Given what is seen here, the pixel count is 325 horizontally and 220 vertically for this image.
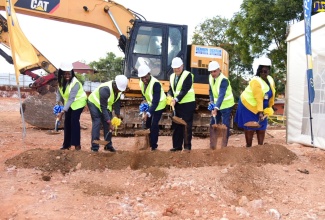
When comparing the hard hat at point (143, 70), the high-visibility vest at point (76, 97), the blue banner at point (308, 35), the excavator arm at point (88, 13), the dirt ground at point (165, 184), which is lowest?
the dirt ground at point (165, 184)

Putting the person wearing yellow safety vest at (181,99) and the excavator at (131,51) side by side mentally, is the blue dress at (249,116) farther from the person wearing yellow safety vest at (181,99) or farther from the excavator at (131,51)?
the excavator at (131,51)

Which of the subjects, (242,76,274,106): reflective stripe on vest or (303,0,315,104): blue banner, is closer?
(242,76,274,106): reflective stripe on vest

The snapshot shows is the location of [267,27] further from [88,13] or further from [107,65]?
[107,65]

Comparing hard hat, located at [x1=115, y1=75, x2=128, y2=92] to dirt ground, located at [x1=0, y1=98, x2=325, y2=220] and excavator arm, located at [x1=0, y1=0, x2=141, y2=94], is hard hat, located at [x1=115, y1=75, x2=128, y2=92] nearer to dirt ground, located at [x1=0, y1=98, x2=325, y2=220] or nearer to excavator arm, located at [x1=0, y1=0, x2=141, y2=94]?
dirt ground, located at [x1=0, y1=98, x2=325, y2=220]

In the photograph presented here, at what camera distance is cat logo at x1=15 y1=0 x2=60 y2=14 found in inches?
461

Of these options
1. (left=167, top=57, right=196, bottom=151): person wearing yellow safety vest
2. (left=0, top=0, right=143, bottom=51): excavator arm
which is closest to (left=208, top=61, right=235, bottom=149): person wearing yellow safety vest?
(left=167, top=57, right=196, bottom=151): person wearing yellow safety vest

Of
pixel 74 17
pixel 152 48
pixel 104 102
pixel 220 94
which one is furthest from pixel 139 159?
pixel 74 17

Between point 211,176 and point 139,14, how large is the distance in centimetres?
735

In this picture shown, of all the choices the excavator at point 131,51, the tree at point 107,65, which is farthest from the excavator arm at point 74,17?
the tree at point 107,65

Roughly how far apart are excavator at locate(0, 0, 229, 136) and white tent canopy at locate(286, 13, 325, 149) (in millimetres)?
2688

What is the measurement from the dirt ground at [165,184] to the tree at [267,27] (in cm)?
1067

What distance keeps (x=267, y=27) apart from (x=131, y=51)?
899 cm

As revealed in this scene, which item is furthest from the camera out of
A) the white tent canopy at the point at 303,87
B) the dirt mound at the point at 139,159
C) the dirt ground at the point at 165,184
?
the white tent canopy at the point at 303,87

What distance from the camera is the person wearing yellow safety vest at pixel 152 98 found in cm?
764
